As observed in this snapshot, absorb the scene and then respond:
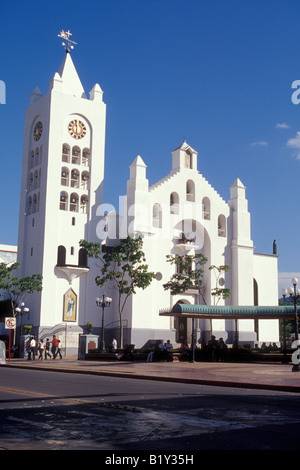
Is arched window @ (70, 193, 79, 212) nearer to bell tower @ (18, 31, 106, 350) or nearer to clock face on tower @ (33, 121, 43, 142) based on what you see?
bell tower @ (18, 31, 106, 350)

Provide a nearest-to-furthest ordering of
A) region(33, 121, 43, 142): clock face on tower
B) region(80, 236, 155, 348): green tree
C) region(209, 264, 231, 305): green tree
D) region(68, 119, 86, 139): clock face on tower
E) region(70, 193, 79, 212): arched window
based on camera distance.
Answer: region(80, 236, 155, 348): green tree
region(209, 264, 231, 305): green tree
region(70, 193, 79, 212): arched window
region(68, 119, 86, 139): clock face on tower
region(33, 121, 43, 142): clock face on tower

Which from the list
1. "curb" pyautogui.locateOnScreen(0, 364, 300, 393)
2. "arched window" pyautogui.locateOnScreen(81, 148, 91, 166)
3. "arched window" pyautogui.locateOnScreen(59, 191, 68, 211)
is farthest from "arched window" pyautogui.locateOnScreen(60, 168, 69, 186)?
"curb" pyautogui.locateOnScreen(0, 364, 300, 393)

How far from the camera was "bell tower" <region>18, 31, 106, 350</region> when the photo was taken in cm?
4631

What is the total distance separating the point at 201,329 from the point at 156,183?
14.5m

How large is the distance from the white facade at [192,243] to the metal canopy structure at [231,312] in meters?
11.3

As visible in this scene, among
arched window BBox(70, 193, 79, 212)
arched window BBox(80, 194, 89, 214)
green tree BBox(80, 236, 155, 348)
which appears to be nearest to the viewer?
green tree BBox(80, 236, 155, 348)

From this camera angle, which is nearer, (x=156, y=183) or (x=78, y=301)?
(x=78, y=301)

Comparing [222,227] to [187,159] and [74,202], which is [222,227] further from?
[74,202]

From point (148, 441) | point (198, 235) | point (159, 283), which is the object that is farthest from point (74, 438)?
point (198, 235)

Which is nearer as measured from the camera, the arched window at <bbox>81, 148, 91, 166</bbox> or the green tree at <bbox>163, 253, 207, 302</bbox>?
the green tree at <bbox>163, 253, 207, 302</bbox>

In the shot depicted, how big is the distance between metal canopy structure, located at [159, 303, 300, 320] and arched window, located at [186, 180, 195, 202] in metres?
17.9

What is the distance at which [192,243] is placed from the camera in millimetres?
51062

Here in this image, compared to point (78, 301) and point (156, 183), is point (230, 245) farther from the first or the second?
point (78, 301)

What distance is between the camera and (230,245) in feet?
178
